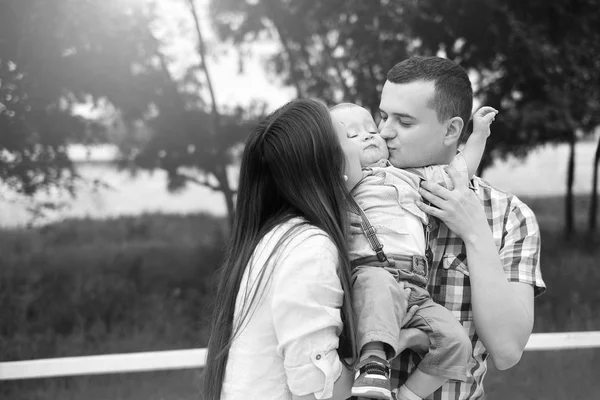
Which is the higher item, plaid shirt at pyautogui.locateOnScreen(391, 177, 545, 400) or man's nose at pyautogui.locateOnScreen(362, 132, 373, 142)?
man's nose at pyautogui.locateOnScreen(362, 132, 373, 142)

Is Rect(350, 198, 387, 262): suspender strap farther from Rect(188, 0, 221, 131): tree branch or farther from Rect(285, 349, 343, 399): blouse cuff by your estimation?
Rect(188, 0, 221, 131): tree branch

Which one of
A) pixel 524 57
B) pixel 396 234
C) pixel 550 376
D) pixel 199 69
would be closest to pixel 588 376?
pixel 550 376

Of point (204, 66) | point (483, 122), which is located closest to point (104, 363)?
point (483, 122)

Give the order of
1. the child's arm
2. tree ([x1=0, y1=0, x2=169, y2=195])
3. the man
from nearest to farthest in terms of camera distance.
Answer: the man → the child's arm → tree ([x1=0, y1=0, x2=169, y2=195])

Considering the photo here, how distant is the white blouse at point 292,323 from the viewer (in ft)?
4.47


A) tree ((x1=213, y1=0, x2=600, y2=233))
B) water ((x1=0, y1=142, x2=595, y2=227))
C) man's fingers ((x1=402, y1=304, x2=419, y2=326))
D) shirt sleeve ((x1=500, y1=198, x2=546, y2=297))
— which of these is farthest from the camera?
water ((x1=0, y1=142, x2=595, y2=227))

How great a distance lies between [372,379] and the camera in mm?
1430

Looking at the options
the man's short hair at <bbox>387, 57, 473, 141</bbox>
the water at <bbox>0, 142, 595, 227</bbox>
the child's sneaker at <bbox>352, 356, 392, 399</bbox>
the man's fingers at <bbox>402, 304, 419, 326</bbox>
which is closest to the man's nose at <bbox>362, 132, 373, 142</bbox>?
the man's short hair at <bbox>387, 57, 473, 141</bbox>

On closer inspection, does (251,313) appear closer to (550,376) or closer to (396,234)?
(396,234)

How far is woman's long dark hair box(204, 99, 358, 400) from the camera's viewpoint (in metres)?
1.48

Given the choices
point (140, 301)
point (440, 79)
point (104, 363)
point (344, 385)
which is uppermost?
point (440, 79)

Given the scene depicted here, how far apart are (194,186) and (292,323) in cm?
568

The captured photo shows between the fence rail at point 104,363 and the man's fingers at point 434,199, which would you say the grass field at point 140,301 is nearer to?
the fence rail at point 104,363

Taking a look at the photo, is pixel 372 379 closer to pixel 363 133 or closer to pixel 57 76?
pixel 363 133
